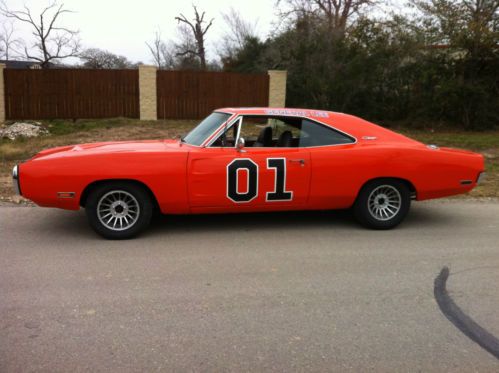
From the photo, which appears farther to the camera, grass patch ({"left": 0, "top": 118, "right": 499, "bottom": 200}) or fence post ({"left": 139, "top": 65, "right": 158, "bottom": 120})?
fence post ({"left": 139, "top": 65, "right": 158, "bottom": 120})

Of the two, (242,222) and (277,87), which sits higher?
(277,87)

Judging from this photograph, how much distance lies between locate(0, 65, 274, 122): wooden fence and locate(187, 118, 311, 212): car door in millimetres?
13300

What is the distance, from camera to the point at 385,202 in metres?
5.98

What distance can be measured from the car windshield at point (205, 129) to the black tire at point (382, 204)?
1.92 metres

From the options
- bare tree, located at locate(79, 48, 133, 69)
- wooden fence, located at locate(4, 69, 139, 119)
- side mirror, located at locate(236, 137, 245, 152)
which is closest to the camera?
side mirror, located at locate(236, 137, 245, 152)

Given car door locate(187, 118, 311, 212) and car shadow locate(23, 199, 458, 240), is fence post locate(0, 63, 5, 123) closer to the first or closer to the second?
car shadow locate(23, 199, 458, 240)

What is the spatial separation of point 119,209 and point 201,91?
13760 mm

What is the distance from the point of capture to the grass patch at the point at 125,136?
11368 millimetres

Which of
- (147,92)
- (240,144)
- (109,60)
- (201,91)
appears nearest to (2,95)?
(147,92)

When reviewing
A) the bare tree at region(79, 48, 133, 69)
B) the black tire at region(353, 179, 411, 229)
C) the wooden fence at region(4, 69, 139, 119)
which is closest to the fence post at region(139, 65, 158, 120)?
Result: the wooden fence at region(4, 69, 139, 119)

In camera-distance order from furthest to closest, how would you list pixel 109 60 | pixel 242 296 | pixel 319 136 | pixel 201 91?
pixel 109 60
pixel 201 91
pixel 319 136
pixel 242 296

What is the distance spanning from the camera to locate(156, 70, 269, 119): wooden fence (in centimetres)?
1839

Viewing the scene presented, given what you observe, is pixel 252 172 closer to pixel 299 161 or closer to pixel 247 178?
pixel 247 178

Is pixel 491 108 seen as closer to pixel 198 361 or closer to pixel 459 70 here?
pixel 459 70
